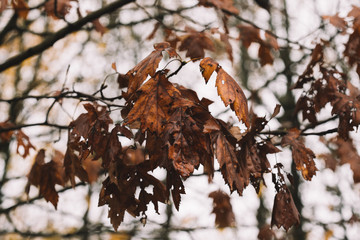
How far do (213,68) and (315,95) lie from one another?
50.3 inches

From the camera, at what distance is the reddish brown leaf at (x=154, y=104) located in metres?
1.23

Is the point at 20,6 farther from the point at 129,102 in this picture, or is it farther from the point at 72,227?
the point at 72,227

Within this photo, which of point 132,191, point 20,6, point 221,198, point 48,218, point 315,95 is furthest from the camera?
point 48,218

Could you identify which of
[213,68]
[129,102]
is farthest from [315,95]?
[129,102]

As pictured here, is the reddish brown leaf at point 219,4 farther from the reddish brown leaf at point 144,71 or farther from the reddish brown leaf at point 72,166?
the reddish brown leaf at point 72,166

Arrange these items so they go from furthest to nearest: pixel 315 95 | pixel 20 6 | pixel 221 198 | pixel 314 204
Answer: pixel 314 204, pixel 221 198, pixel 20 6, pixel 315 95

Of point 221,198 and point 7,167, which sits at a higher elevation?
point 7,167

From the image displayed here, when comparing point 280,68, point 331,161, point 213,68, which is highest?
point 280,68

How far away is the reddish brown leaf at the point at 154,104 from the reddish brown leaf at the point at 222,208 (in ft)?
7.32

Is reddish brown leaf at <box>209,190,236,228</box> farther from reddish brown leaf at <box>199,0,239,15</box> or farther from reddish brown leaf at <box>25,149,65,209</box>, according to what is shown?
reddish brown leaf at <box>199,0,239,15</box>

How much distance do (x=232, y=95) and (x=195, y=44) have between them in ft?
5.55

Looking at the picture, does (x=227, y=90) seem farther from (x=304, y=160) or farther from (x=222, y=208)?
(x=222, y=208)

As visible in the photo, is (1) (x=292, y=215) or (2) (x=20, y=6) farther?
(2) (x=20, y=6)

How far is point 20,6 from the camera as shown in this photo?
302cm
